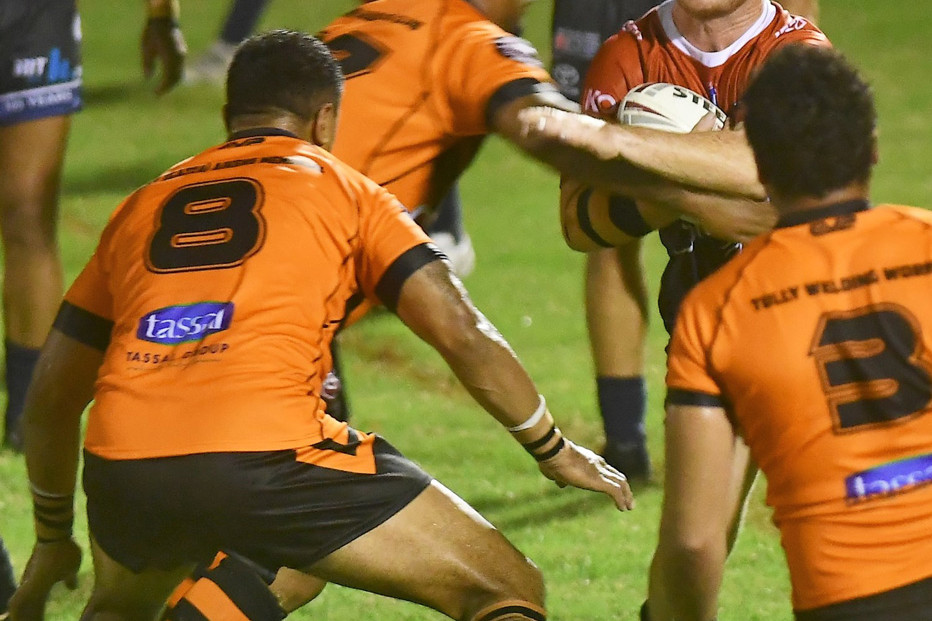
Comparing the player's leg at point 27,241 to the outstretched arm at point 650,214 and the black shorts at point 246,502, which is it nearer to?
the outstretched arm at point 650,214

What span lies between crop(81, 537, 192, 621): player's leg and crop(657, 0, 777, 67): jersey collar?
1.69 m

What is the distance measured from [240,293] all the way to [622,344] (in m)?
2.36

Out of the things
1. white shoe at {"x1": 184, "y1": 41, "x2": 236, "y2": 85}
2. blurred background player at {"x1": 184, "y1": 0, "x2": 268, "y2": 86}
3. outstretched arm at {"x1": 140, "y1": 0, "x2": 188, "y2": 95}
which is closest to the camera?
outstretched arm at {"x1": 140, "y1": 0, "x2": 188, "y2": 95}

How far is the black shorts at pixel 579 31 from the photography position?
545 cm

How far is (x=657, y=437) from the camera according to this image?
18.3ft

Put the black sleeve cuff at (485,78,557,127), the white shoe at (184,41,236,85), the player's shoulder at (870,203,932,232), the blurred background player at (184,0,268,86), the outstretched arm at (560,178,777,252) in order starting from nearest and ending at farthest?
the player's shoulder at (870,203,932,232), the outstretched arm at (560,178,777,252), the black sleeve cuff at (485,78,557,127), the blurred background player at (184,0,268,86), the white shoe at (184,41,236,85)

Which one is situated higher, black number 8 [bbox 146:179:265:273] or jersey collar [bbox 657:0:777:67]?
jersey collar [bbox 657:0:777:67]

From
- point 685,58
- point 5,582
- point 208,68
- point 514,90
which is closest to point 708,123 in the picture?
point 685,58

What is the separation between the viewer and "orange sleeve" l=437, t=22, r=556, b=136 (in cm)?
380

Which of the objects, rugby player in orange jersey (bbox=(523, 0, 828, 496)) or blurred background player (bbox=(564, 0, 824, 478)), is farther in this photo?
blurred background player (bbox=(564, 0, 824, 478))

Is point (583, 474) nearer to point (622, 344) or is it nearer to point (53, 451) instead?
point (53, 451)

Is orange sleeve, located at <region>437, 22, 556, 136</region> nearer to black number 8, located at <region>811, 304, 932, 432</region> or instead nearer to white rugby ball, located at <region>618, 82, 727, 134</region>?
white rugby ball, located at <region>618, 82, 727, 134</region>

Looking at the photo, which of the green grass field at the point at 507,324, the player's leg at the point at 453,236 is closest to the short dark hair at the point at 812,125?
the green grass field at the point at 507,324

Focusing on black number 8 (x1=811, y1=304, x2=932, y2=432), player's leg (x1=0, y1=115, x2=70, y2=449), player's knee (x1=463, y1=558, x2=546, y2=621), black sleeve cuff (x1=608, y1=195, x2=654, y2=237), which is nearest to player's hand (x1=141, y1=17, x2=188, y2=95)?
player's leg (x1=0, y1=115, x2=70, y2=449)
